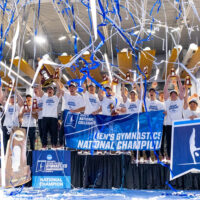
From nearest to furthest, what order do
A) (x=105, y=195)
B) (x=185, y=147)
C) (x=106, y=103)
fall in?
1. (x=105, y=195)
2. (x=185, y=147)
3. (x=106, y=103)

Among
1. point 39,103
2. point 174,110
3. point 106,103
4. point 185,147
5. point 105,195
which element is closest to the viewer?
point 105,195

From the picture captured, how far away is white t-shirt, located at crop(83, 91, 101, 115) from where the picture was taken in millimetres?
4043

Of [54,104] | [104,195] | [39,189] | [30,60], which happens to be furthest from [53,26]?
[104,195]

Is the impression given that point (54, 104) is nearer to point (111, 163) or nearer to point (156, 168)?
point (111, 163)

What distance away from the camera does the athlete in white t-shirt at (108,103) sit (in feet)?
13.0

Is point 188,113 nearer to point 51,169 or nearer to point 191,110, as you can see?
point 191,110

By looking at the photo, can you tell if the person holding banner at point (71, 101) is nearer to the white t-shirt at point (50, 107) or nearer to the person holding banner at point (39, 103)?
the white t-shirt at point (50, 107)

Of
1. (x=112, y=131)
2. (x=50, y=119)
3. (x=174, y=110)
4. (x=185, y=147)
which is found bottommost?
(x=185, y=147)

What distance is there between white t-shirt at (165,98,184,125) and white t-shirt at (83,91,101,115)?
1092 mm

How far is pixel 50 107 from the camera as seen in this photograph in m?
4.00

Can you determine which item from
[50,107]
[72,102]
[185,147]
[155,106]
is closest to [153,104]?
[155,106]

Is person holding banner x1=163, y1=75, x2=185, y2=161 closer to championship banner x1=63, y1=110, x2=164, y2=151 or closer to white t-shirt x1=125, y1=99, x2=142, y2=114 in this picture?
championship banner x1=63, y1=110, x2=164, y2=151

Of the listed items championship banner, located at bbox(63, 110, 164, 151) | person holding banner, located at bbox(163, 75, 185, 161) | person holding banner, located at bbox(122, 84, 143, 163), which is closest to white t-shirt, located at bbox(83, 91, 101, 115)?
championship banner, located at bbox(63, 110, 164, 151)

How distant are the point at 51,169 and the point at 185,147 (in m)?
1.88
